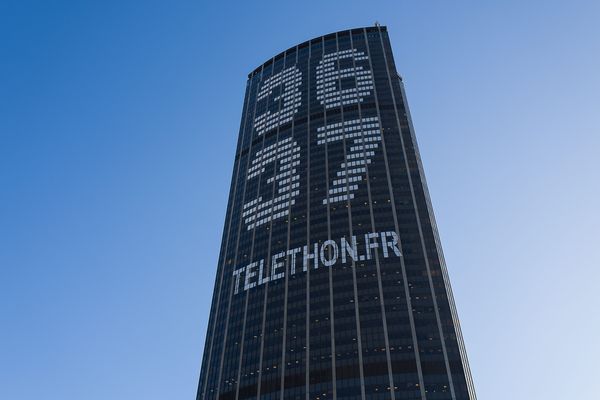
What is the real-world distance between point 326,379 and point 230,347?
37.4 meters

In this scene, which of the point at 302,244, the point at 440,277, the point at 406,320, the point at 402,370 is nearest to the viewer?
the point at 402,370

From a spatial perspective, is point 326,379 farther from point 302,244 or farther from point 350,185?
point 350,185

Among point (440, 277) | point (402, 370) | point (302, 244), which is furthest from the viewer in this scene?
point (302, 244)

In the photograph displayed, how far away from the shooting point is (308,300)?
553ft

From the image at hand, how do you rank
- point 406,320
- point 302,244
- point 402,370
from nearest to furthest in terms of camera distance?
point 402,370 < point 406,320 < point 302,244

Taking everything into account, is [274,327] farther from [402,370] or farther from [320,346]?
[402,370]

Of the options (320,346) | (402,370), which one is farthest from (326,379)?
(402,370)

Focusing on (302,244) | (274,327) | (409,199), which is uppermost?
(409,199)

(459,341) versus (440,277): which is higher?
(440,277)

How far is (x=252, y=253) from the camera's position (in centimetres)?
19538

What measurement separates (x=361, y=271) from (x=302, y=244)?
25.4 meters

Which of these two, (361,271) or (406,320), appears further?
(361,271)

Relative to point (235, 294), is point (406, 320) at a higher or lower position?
lower

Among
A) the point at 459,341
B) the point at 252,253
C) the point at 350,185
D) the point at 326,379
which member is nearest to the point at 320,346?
the point at 326,379
